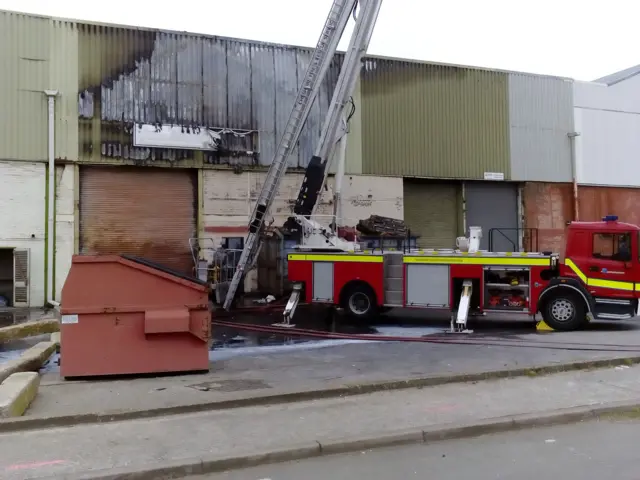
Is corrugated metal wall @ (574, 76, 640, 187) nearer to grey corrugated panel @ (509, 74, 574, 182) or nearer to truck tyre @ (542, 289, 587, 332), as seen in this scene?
grey corrugated panel @ (509, 74, 574, 182)

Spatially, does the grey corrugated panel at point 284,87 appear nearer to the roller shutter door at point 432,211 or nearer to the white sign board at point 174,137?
the white sign board at point 174,137

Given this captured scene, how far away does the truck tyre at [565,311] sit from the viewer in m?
13.1

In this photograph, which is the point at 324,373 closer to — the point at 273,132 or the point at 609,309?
the point at 609,309

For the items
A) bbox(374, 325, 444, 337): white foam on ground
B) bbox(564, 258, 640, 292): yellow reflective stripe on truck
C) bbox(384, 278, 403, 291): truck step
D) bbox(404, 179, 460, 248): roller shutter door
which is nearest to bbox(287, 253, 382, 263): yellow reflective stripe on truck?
bbox(384, 278, 403, 291): truck step

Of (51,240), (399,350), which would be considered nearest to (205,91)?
(51,240)

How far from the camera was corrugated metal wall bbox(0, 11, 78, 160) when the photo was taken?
1888 cm

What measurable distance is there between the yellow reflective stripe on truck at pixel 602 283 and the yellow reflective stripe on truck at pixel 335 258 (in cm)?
434

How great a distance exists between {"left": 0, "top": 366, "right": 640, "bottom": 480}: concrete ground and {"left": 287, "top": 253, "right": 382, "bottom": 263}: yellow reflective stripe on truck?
6.73m

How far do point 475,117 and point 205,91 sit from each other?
11.0 m

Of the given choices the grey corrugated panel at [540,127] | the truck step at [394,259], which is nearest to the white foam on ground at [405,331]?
the truck step at [394,259]

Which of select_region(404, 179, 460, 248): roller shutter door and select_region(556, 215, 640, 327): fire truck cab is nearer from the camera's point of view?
select_region(556, 215, 640, 327): fire truck cab

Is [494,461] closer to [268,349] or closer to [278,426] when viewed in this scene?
[278,426]

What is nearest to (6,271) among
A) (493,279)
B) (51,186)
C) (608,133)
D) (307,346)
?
(51,186)

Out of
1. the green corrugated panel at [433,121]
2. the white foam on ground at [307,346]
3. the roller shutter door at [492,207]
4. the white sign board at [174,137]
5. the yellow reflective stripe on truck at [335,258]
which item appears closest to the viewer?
the white foam on ground at [307,346]
